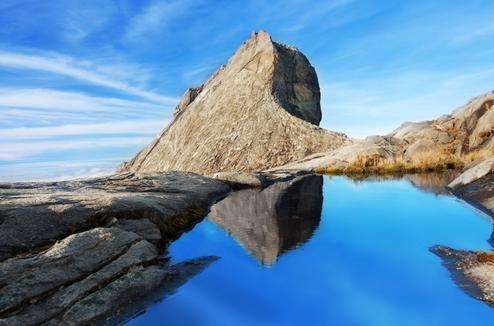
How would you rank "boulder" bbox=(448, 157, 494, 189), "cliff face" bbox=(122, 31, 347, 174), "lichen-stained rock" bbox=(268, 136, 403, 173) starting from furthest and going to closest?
"cliff face" bbox=(122, 31, 347, 174)
"lichen-stained rock" bbox=(268, 136, 403, 173)
"boulder" bbox=(448, 157, 494, 189)

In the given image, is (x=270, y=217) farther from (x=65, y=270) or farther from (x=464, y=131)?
(x=464, y=131)

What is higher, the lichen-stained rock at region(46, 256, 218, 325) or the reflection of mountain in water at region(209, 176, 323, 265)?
the reflection of mountain in water at region(209, 176, 323, 265)

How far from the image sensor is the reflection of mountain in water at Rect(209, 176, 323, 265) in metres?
12.6

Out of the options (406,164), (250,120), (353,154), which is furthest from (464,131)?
(250,120)

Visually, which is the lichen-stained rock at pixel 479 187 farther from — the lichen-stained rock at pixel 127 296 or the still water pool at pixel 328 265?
the lichen-stained rock at pixel 127 296

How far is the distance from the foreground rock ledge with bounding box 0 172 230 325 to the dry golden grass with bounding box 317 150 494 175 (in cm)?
2091

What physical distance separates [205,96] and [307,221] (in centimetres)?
4739

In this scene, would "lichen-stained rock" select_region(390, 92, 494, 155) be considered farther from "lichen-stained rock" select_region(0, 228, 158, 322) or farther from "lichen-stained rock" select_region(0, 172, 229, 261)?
"lichen-stained rock" select_region(0, 228, 158, 322)

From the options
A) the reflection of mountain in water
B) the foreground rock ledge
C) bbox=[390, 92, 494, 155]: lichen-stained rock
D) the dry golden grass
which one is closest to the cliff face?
bbox=[390, 92, 494, 155]: lichen-stained rock

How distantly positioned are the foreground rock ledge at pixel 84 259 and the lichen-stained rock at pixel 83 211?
2 centimetres

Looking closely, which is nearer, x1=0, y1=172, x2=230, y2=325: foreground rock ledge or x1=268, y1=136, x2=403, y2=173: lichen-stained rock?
x1=0, y1=172, x2=230, y2=325: foreground rock ledge

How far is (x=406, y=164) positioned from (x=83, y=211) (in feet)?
85.6

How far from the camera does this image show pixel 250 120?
159 feet

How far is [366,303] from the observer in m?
8.36
